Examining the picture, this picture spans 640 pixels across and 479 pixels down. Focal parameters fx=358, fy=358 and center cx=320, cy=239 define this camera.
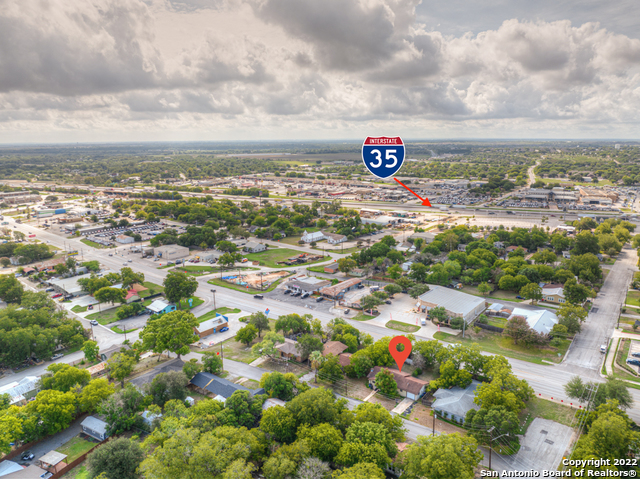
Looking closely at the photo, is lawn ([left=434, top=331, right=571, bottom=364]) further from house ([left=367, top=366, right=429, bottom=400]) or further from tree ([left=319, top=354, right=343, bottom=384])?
tree ([left=319, top=354, right=343, bottom=384])

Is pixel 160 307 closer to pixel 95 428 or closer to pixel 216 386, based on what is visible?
pixel 216 386

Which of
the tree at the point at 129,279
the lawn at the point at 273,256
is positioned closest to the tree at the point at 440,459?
the tree at the point at 129,279

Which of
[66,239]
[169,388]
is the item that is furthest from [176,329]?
[66,239]

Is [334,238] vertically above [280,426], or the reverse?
[280,426]

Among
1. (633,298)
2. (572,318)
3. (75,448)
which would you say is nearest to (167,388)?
(75,448)

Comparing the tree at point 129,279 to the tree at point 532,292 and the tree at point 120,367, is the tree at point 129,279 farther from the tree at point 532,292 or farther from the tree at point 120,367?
the tree at point 532,292
